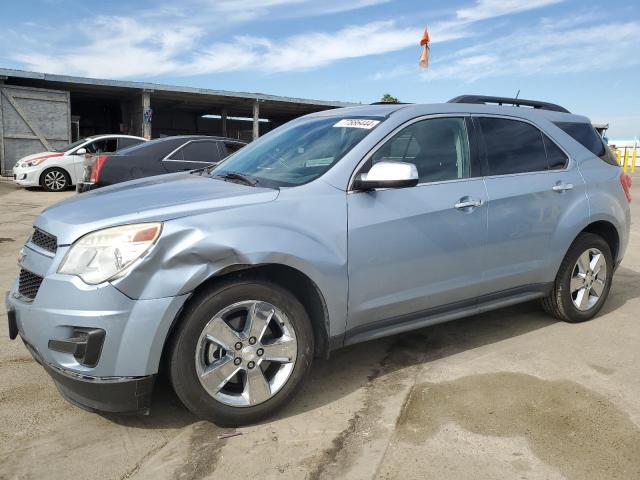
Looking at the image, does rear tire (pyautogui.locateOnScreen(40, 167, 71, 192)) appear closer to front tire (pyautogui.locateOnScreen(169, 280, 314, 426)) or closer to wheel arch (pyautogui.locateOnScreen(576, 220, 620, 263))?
front tire (pyautogui.locateOnScreen(169, 280, 314, 426))

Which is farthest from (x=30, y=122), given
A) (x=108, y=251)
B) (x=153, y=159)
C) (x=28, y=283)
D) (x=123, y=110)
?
(x=108, y=251)

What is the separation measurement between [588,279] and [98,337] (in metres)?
3.70

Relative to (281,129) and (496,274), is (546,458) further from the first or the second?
(281,129)

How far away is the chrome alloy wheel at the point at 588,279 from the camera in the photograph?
4262 mm

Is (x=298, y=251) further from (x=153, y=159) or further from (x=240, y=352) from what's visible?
(x=153, y=159)

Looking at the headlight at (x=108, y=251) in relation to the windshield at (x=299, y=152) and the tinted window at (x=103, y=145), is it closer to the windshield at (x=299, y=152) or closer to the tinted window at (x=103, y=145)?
the windshield at (x=299, y=152)

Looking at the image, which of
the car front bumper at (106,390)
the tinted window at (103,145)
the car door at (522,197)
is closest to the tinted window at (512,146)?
the car door at (522,197)

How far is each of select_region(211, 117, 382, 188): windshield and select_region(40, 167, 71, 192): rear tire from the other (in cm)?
1167

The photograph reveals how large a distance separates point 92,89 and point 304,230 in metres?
20.2

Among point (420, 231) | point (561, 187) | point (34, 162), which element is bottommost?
point (420, 231)

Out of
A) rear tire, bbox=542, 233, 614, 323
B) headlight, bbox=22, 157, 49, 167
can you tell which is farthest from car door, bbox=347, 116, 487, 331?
headlight, bbox=22, 157, 49, 167

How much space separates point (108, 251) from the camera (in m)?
2.44

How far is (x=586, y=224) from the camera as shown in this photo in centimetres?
414

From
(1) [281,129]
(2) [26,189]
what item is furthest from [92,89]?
(1) [281,129]
